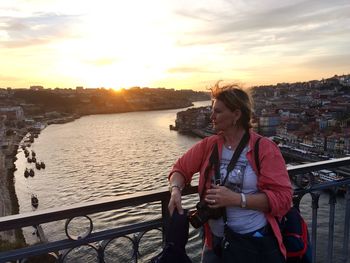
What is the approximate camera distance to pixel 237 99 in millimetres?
1257

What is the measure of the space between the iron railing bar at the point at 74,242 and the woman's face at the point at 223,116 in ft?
1.48

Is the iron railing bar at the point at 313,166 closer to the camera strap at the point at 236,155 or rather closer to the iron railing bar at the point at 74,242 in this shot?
the camera strap at the point at 236,155

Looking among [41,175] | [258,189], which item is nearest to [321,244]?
[258,189]

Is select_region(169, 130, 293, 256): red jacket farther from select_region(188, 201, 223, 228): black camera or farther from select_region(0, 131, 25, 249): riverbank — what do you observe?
select_region(0, 131, 25, 249): riverbank

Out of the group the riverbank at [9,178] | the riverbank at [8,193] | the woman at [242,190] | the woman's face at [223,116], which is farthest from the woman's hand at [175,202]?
the riverbank at [9,178]

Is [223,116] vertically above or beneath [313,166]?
above

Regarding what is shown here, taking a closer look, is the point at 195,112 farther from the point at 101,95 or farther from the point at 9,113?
the point at 101,95

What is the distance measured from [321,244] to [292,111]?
4238cm

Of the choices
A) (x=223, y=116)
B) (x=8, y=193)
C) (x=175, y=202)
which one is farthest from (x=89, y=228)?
(x=8, y=193)

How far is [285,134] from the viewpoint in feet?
128

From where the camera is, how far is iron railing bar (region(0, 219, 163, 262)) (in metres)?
1.20

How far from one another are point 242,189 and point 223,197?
92mm

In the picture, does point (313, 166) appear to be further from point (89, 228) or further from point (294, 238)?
point (89, 228)

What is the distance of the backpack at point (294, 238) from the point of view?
1261 millimetres
